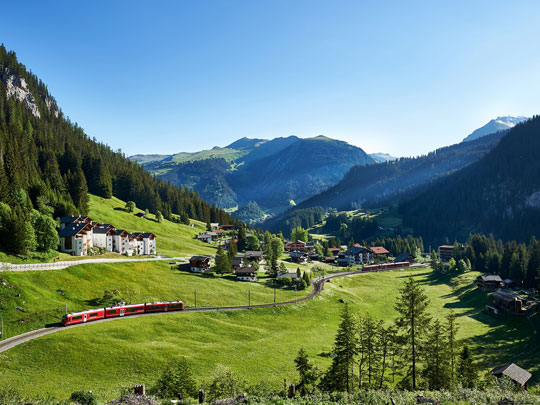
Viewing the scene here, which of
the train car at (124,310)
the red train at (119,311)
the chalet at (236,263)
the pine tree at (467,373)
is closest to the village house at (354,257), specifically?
the chalet at (236,263)

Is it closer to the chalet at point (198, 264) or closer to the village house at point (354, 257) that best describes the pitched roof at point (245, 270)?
the chalet at point (198, 264)

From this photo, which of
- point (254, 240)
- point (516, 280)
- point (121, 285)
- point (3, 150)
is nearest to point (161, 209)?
point (254, 240)

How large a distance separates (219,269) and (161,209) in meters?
99.6

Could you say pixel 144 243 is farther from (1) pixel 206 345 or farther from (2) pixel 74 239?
(1) pixel 206 345

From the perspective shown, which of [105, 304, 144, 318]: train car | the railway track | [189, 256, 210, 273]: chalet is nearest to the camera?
the railway track

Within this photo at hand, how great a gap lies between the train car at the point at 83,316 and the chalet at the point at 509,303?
105927 mm

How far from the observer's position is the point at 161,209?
198 meters

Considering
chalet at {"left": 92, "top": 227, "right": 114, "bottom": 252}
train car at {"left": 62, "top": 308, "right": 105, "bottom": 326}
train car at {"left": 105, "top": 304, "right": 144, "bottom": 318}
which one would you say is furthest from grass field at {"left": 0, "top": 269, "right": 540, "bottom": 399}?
chalet at {"left": 92, "top": 227, "right": 114, "bottom": 252}

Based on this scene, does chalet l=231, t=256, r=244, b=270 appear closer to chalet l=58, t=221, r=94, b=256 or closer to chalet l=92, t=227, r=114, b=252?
chalet l=92, t=227, r=114, b=252

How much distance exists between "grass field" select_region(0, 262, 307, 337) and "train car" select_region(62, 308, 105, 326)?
273cm

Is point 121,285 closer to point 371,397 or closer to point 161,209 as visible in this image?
point 371,397

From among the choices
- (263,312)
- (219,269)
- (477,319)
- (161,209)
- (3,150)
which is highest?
(3,150)

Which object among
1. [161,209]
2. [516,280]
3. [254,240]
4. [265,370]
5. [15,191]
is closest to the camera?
[265,370]

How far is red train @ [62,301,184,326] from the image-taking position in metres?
66.2
